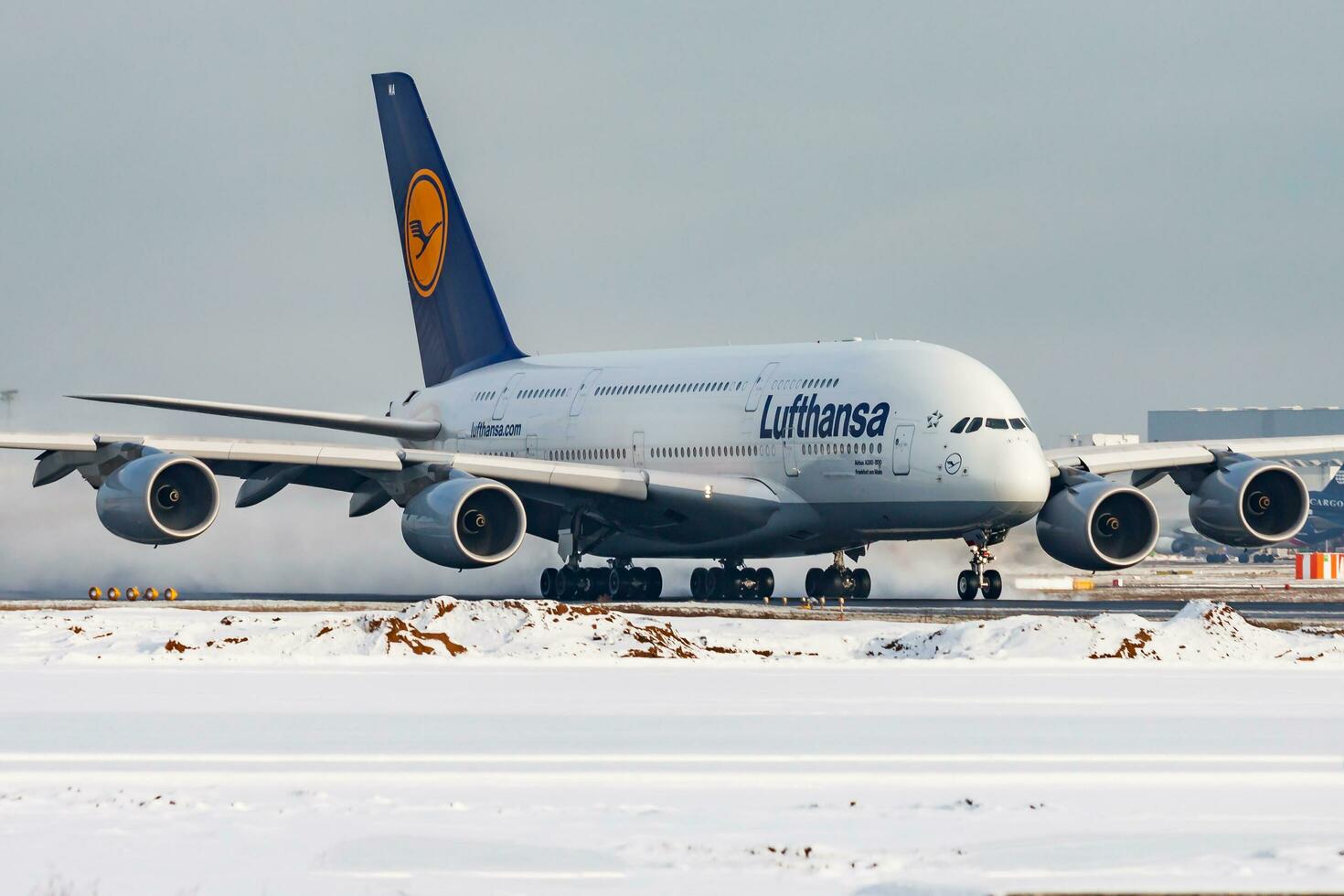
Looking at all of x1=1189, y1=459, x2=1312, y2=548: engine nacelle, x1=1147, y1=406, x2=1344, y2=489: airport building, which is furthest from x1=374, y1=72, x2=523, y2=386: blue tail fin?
x1=1147, y1=406, x2=1344, y2=489: airport building

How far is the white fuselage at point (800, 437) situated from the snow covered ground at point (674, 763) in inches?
400

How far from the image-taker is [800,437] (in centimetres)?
3741

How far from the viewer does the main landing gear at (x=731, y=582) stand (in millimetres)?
40781

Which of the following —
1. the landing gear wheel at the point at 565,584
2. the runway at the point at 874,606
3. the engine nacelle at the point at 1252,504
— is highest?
the engine nacelle at the point at 1252,504

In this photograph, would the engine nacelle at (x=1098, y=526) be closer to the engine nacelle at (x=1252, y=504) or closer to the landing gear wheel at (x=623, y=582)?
the engine nacelle at (x=1252, y=504)

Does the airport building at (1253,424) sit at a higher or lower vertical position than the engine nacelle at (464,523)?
higher

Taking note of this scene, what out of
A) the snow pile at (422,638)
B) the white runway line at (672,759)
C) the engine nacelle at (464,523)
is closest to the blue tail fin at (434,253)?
the engine nacelle at (464,523)

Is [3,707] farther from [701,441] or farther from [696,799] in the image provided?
[701,441]

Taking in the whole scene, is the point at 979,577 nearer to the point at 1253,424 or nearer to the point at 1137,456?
the point at 1137,456

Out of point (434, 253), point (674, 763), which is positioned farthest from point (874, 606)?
point (674, 763)

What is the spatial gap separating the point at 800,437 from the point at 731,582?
4609mm

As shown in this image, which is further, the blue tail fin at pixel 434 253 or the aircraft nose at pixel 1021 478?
the blue tail fin at pixel 434 253

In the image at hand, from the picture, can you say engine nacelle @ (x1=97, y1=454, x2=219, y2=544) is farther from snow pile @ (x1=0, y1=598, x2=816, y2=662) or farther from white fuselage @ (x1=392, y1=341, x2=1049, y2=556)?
white fuselage @ (x1=392, y1=341, x2=1049, y2=556)

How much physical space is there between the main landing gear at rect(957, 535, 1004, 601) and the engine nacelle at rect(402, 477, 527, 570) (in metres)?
8.13
